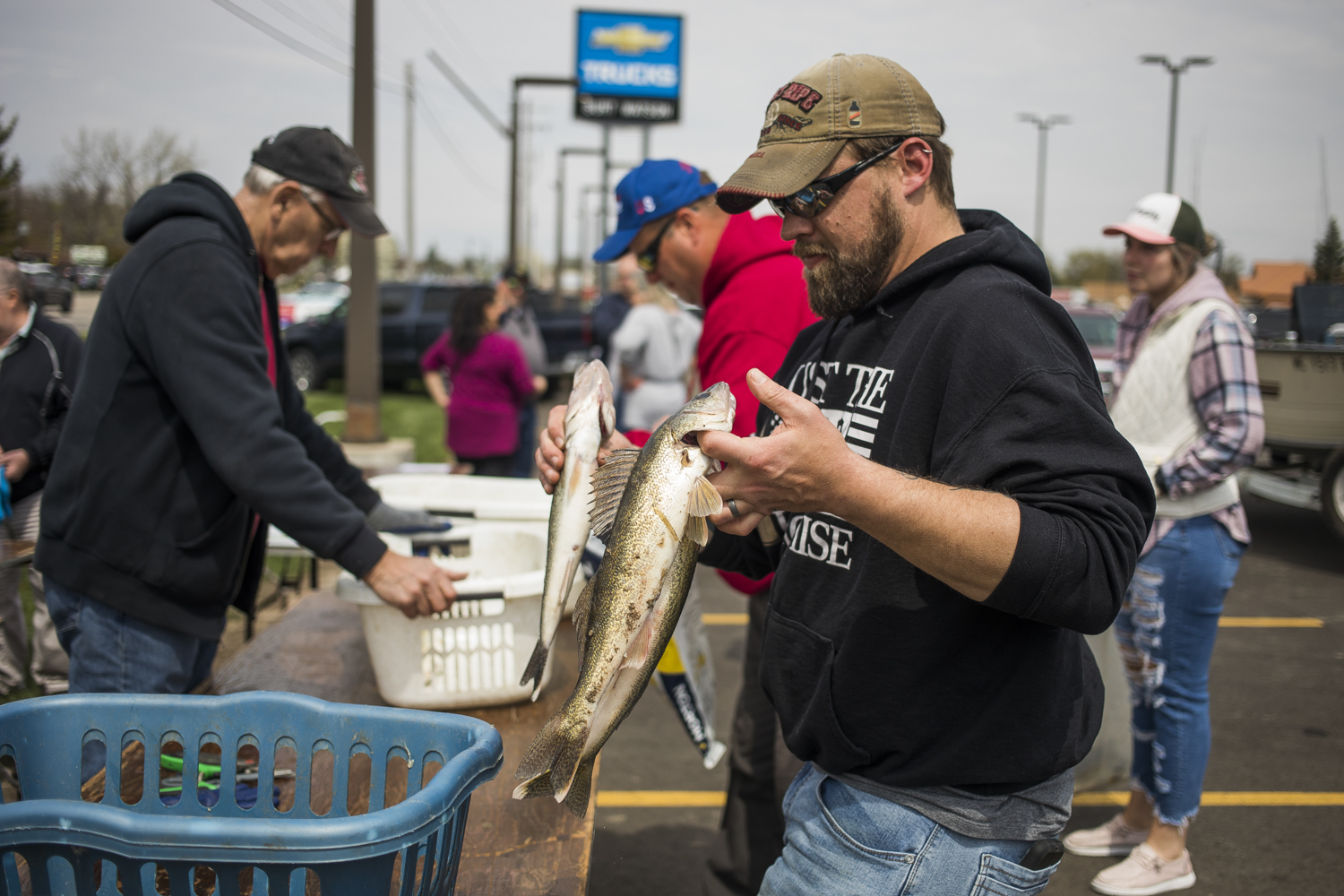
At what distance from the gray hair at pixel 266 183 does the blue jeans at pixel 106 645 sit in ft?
3.97

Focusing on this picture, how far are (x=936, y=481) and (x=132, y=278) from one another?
203cm

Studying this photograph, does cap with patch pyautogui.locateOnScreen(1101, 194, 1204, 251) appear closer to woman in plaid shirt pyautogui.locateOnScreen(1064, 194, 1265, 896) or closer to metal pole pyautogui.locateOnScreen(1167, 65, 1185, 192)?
woman in plaid shirt pyautogui.locateOnScreen(1064, 194, 1265, 896)

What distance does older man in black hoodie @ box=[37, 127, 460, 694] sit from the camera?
2355 millimetres

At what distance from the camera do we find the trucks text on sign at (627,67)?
24.0 meters

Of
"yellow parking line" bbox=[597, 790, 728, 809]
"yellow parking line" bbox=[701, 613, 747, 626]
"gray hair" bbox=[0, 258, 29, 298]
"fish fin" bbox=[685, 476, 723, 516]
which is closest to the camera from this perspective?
"fish fin" bbox=[685, 476, 723, 516]

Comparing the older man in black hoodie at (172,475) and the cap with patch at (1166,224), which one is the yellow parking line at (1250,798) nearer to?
the cap with patch at (1166,224)

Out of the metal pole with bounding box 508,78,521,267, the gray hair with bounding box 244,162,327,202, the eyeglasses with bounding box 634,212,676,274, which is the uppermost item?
the metal pole with bounding box 508,78,521,267

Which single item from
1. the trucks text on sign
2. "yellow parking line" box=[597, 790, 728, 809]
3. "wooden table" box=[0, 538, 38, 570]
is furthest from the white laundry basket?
the trucks text on sign

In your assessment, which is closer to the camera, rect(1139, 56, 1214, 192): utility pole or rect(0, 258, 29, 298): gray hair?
rect(0, 258, 29, 298): gray hair

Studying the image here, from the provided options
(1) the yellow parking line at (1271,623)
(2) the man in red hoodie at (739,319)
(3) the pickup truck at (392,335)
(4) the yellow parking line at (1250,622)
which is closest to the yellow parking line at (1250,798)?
(2) the man in red hoodie at (739,319)

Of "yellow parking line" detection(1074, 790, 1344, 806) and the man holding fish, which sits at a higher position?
the man holding fish

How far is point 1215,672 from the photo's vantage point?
5.96m

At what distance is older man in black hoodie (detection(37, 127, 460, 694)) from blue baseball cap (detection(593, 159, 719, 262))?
124cm

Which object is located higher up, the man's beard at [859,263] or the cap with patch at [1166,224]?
the cap with patch at [1166,224]
